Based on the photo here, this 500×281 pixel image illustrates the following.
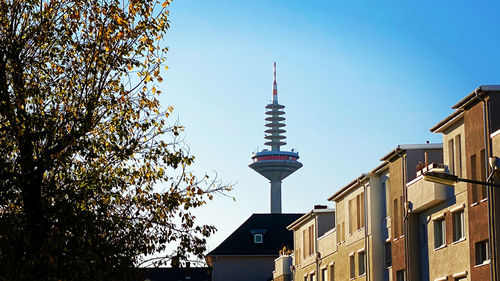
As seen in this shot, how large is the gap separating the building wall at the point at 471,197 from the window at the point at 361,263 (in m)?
17.0

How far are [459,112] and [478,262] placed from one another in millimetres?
5770

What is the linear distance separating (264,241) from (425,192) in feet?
262

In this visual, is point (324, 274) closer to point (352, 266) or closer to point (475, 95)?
point (352, 266)

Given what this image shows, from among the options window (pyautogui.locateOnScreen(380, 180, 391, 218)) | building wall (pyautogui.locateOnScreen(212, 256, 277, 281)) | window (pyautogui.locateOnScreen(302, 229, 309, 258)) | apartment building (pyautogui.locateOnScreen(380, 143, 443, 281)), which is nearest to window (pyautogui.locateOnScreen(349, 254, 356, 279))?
window (pyautogui.locateOnScreen(380, 180, 391, 218))

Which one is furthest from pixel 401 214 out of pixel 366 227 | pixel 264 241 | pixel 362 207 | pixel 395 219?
pixel 264 241

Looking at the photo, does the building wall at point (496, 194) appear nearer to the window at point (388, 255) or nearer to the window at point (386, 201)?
the window at point (386, 201)

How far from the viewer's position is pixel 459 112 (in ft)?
127

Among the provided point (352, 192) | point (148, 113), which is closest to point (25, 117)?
point (148, 113)

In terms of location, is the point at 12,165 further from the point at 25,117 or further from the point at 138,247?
the point at 138,247

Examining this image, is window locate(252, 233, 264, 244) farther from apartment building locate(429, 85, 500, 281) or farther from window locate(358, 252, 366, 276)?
apartment building locate(429, 85, 500, 281)

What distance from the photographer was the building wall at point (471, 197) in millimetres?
36062

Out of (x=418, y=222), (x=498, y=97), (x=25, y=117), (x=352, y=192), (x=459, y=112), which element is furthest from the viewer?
(x=352, y=192)

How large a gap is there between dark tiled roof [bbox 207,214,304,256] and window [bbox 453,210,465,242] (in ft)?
254

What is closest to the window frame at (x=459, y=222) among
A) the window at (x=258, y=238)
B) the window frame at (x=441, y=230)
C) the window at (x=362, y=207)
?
the window frame at (x=441, y=230)
